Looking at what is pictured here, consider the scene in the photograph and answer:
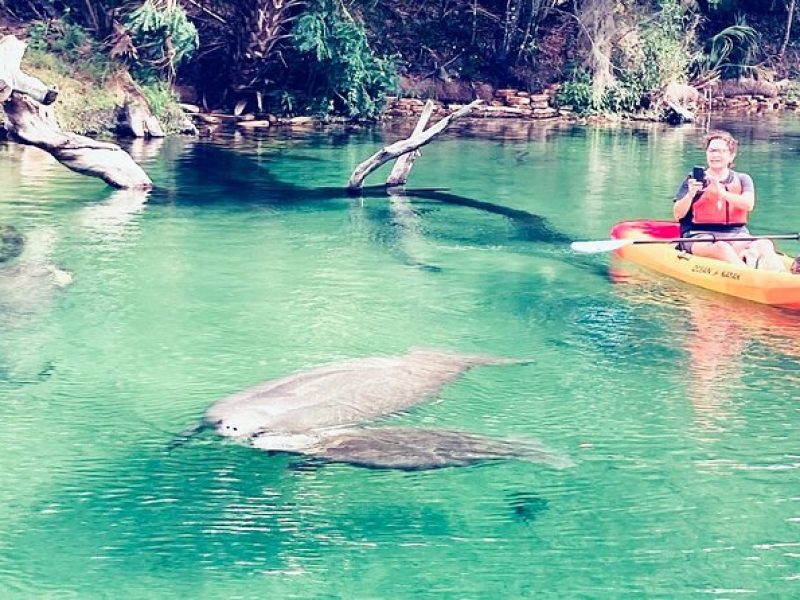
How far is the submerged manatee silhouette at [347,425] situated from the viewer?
230 inches

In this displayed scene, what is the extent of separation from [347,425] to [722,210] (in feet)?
15.4

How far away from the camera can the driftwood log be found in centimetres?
1180

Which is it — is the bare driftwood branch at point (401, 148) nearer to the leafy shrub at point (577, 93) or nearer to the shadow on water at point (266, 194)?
the shadow on water at point (266, 194)

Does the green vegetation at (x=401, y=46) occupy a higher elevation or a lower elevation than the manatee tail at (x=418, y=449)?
higher

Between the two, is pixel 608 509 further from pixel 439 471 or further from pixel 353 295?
pixel 353 295

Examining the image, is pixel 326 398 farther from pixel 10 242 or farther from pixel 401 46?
pixel 401 46

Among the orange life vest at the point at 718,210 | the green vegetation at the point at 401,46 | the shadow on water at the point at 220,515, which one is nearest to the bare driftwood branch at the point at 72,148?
the green vegetation at the point at 401,46

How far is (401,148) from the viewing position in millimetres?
14008

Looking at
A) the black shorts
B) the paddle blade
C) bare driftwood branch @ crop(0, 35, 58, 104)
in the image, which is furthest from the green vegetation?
the black shorts

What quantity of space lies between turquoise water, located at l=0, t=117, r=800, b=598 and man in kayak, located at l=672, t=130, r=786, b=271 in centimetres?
49

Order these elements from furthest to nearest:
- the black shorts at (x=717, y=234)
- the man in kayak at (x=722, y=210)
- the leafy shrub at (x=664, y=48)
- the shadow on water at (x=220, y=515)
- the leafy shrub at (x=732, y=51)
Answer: the leafy shrub at (x=732, y=51)
the leafy shrub at (x=664, y=48)
the black shorts at (x=717, y=234)
the man in kayak at (x=722, y=210)
the shadow on water at (x=220, y=515)

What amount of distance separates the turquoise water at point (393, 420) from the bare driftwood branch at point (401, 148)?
1.86 ft

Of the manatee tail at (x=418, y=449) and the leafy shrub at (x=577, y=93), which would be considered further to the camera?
the leafy shrub at (x=577, y=93)

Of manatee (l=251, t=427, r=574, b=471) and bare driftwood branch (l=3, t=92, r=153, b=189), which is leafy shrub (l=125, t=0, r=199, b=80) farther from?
manatee (l=251, t=427, r=574, b=471)
